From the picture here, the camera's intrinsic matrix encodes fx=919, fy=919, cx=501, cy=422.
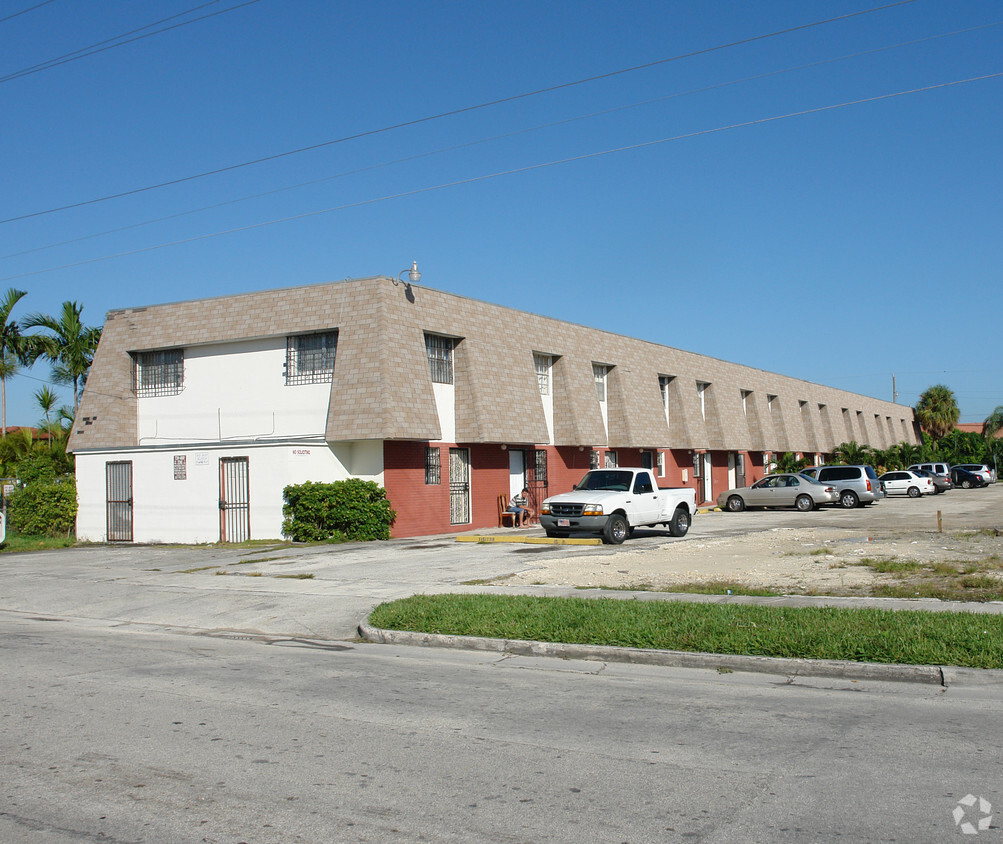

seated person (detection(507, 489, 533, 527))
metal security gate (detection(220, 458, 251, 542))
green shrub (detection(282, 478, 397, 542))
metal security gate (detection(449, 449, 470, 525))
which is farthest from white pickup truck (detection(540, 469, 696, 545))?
metal security gate (detection(220, 458, 251, 542))

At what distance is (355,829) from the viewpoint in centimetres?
484

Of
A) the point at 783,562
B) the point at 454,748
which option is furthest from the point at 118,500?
the point at 454,748

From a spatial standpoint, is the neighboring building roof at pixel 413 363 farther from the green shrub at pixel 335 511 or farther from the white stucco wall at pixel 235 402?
the green shrub at pixel 335 511

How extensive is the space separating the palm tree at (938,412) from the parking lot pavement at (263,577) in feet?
208

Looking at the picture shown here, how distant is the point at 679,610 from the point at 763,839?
693 centimetres

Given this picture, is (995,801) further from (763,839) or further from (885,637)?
(885,637)

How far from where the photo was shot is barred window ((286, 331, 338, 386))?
26.2 metres

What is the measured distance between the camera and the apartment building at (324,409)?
2527cm

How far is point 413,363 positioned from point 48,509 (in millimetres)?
13085

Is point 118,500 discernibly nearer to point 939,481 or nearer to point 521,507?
point 521,507

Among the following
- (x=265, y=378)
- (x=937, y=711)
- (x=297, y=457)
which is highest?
(x=265, y=378)

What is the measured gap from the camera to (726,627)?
10.3m

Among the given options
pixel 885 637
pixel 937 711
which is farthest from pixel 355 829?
pixel 885 637

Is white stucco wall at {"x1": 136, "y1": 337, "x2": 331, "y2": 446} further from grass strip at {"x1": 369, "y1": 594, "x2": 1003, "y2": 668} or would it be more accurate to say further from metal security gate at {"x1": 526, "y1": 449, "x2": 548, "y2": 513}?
grass strip at {"x1": 369, "y1": 594, "x2": 1003, "y2": 668}
